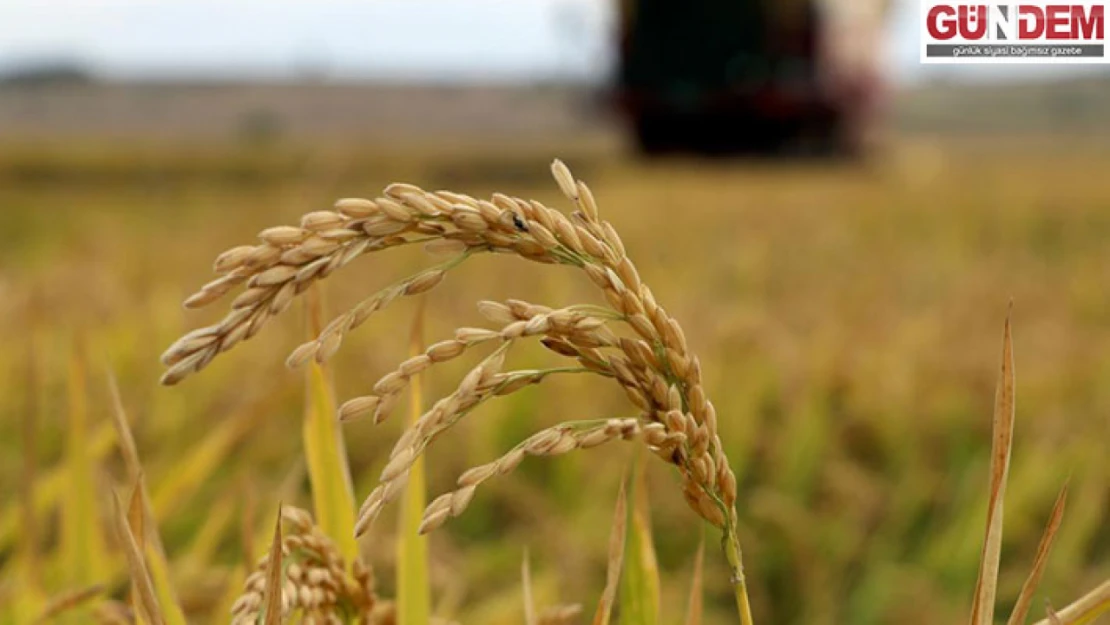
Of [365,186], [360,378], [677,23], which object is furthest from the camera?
[677,23]

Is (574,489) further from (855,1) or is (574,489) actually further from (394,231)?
(855,1)

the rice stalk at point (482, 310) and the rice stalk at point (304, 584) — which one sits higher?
the rice stalk at point (482, 310)

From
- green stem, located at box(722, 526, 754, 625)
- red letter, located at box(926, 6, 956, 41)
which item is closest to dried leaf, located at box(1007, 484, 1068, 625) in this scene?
green stem, located at box(722, 526, 754, 625)

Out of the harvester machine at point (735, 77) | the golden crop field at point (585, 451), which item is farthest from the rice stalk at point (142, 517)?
the harvester machine at point (735, 77)

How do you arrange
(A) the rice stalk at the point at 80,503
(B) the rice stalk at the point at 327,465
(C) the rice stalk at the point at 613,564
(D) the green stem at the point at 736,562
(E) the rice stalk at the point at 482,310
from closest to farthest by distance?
(E) the rice stalk at the point at 482,310 < (D) the green stem at the point at 736,562 < (C) the rice stalk at the point at 613,564 < (B) the rice stalk at the point at 327,465 < (A) the rice stalk at the point at 80,503

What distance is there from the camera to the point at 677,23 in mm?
14031

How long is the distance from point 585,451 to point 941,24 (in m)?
1.18

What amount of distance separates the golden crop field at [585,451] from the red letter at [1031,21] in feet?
2.34

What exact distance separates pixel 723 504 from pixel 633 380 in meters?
0.07

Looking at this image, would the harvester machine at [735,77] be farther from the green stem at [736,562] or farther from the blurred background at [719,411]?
the green stem at [736,562]

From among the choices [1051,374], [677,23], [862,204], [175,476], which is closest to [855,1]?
[677,23]

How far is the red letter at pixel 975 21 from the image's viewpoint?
2404mm

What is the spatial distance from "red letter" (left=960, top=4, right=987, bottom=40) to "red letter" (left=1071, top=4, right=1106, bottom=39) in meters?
0.18

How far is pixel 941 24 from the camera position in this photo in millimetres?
2412
